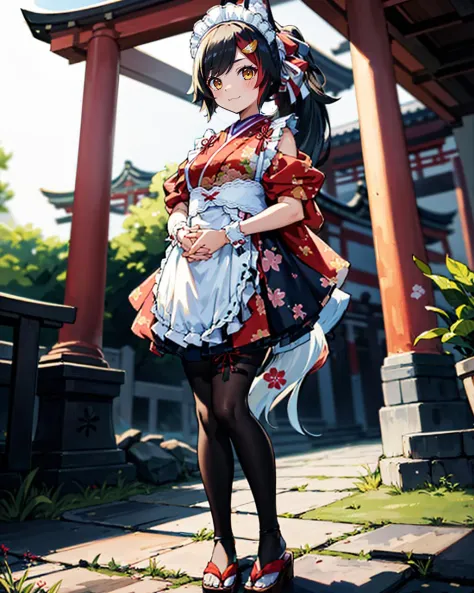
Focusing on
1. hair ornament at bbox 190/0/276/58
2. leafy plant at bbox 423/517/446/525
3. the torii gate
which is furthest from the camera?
the torii gate

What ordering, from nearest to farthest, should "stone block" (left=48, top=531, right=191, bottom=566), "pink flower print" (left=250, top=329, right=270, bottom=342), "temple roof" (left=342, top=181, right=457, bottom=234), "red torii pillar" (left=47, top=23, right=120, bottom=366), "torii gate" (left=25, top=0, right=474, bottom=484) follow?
"pink flower print" (left=250, top=329, right=270, bottom=342), "stone block" (left=48, top=531, right=191, bottom=566), "torii gate" (left=25, top=0, right=474, bottom=484), "red torii pillar" (left=47, top=23, right=120, bottom=366), "temple roof" (left=342, top=181, right=457, bottom=234)

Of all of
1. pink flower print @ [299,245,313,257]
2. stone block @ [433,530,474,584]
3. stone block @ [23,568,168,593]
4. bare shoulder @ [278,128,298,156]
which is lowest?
stone block @ [23,568,168,593]

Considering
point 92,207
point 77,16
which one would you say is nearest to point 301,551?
point 92,207

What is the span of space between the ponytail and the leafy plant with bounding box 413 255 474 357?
2.35ft

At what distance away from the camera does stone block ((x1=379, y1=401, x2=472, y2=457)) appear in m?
3.21

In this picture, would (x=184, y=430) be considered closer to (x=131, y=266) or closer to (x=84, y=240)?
(x=131, y=266)

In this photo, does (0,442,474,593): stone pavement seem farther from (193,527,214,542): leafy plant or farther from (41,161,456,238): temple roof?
(41,161,456,238): temple roof

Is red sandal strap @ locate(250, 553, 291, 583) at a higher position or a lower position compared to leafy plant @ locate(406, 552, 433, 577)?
higher

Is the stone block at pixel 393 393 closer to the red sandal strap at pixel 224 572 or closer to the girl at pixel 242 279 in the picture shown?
the girl at pixel 242 279

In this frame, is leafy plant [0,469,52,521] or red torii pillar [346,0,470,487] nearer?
leafy plant [0,469,52,521]

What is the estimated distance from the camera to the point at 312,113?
1.84 metres

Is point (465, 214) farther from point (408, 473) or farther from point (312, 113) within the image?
point (312, 113)

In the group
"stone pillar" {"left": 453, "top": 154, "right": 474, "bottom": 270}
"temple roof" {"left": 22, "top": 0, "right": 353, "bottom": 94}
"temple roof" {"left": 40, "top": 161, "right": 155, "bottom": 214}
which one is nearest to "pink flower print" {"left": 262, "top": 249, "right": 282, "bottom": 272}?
"temple roof" {"left": 22, "top": 0, "right": 353, "bottom": 94}

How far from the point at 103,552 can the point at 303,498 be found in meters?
1.22
